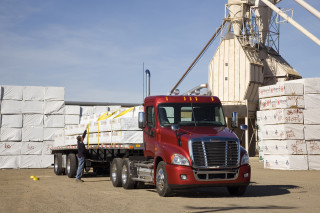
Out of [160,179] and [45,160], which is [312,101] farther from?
[45,160]

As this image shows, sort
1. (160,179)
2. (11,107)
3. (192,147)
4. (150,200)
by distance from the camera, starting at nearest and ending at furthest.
Result: (150,200)
(192,147)
(160,179)
(11,107)

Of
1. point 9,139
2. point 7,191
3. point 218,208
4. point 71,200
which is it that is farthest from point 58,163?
point 218,208

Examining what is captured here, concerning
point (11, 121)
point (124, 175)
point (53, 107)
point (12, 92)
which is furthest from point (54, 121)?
point (124, 175)

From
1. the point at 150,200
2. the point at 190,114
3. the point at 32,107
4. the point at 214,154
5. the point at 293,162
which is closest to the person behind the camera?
the point at 150,200

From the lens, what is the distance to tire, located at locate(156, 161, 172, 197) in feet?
42.6

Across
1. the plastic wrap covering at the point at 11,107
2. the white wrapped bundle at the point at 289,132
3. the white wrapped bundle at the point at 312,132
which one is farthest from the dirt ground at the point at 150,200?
the plastic wrap covering at the point at 11,107

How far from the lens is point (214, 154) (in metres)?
12.8

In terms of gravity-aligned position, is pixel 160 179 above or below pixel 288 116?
below

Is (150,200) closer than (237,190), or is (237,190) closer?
(150,200)

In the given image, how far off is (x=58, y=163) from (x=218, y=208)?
588 inches

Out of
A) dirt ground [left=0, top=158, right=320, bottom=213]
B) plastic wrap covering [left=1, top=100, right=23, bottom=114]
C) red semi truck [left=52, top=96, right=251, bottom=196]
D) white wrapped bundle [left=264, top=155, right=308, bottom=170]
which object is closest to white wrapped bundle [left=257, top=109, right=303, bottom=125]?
white wrapped bundle [left=264, top=155, right=308, bottom=170]

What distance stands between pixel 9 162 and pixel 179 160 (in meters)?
18.9

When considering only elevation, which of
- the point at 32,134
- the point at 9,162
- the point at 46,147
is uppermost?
the point at 32,134

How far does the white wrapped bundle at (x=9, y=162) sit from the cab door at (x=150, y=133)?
1634cm
